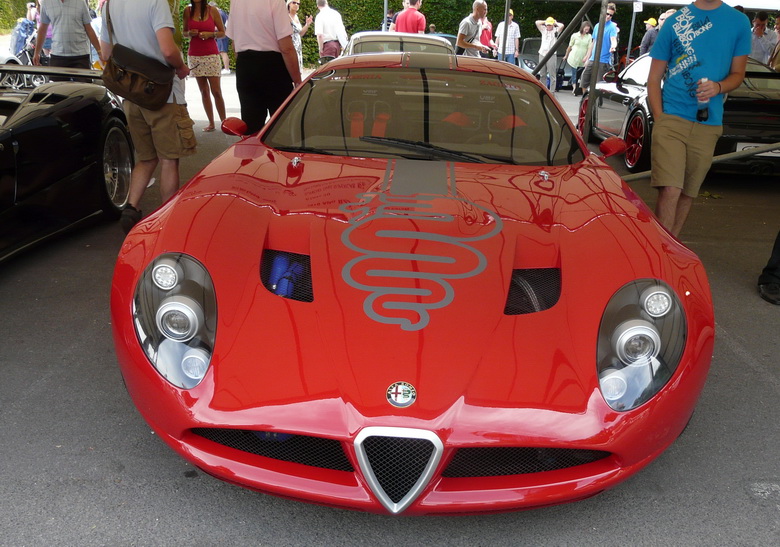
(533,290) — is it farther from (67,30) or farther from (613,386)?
(67,30)

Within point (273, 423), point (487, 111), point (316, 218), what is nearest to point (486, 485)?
point (273, 423)

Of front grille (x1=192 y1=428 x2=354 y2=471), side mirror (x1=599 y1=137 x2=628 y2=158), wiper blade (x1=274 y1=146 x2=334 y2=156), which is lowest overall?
front grille (x1=192 y1=428 x2=354 y2=471)

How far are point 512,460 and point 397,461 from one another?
320mm

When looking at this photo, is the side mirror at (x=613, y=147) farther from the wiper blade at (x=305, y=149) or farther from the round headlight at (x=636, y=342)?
the round headlight at (x=636, y=342)

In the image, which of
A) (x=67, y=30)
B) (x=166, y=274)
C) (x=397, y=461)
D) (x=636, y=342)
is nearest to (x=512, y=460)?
(x=397, y=461)

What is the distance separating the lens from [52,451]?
234 cm

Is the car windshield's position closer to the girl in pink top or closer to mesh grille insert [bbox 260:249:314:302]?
mesh grille insert [bbox 260:249:314:302]

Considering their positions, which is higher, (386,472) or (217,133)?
(386,472)

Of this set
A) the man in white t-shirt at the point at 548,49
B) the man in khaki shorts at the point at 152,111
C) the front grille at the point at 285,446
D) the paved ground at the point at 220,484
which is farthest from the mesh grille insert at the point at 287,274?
the man in white t-shirt at the point at 548,49

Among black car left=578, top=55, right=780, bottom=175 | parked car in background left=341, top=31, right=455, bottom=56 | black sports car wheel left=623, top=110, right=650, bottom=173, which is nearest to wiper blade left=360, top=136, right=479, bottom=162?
black car left=578, top=55, right=780, bottom=175

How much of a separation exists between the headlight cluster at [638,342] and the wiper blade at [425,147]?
1070 millimetres

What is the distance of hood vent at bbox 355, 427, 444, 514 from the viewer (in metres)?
1.73

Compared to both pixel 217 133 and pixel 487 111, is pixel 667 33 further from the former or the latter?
pixel 217 133

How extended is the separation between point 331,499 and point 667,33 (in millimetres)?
3481
